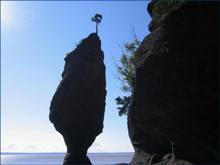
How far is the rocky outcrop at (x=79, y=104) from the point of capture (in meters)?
49.6

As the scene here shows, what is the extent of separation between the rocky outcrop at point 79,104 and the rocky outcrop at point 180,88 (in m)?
22.7

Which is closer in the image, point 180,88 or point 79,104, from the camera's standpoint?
point 180,88

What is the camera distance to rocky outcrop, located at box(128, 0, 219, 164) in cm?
2389

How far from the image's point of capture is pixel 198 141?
77.4ft

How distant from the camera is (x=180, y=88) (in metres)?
24.8

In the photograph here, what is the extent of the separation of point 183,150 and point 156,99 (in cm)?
371

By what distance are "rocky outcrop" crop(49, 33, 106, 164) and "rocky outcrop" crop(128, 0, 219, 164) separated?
74.4 ft

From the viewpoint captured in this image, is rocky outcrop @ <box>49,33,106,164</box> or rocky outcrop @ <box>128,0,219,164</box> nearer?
rocky outcrop @ <box>128,0,219,164</box>

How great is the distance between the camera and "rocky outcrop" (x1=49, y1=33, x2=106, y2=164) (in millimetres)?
49625

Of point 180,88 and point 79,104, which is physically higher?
point 180,88

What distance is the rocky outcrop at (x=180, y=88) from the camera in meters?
23.9

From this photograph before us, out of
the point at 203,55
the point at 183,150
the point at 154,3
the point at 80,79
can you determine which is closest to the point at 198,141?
the point at 183,150

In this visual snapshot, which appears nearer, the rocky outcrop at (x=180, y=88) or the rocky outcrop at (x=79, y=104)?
the rocky outcrop at (x=180, y=88)

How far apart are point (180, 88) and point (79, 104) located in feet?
87.2
